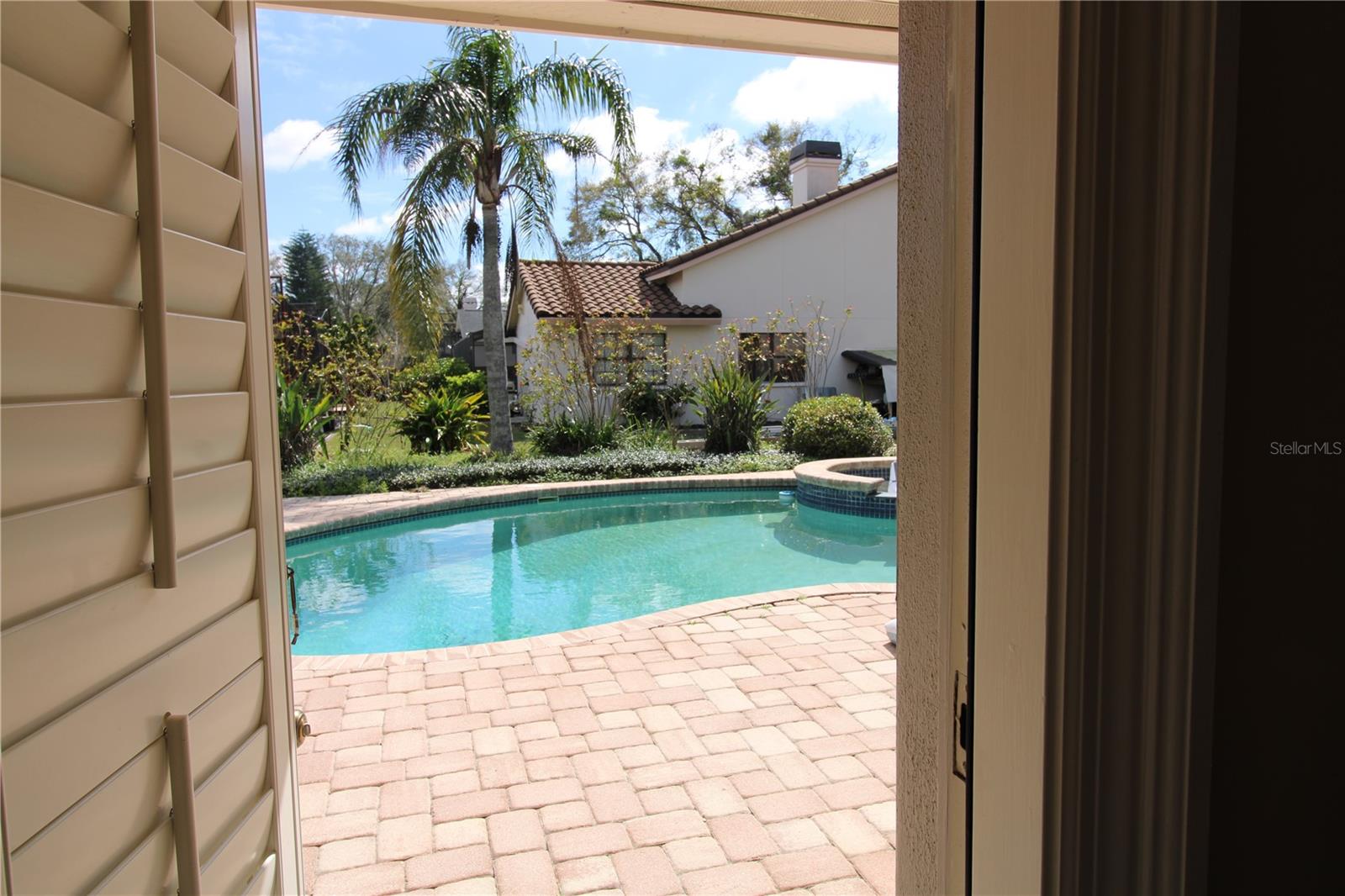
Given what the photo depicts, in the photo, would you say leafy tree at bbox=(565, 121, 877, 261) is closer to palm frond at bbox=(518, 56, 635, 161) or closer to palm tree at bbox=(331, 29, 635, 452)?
palm tree at bbox=(331, 29, 635, 452)

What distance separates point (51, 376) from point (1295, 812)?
4.67ft

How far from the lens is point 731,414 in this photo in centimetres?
1455

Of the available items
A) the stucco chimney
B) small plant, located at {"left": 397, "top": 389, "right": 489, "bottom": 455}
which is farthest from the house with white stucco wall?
small plant, located at {"left": 397, "top": 389, "right": 489, "bottom": 455}

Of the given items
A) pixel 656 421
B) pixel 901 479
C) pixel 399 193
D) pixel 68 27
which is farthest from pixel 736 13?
pixel 656 421

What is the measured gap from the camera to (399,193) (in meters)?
13.4

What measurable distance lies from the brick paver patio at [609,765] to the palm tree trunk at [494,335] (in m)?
9.83

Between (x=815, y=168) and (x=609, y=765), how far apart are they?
19114mm

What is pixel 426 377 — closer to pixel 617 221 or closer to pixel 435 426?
pixel 435 426

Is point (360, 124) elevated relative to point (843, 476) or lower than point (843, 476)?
elevated

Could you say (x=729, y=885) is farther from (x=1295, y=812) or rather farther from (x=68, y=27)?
(x=68, y=27)

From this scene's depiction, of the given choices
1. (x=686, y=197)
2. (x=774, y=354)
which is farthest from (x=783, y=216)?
Answer: (x=686, y=197)

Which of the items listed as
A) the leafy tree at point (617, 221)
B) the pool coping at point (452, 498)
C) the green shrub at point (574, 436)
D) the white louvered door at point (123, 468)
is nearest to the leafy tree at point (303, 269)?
the leafy tree at point (617, 221)

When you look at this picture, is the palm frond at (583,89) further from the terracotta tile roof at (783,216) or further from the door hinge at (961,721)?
the door hinge at (961,721)

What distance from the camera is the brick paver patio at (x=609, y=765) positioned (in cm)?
278
